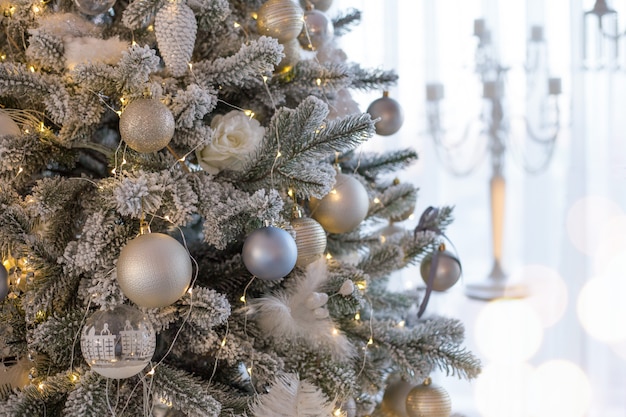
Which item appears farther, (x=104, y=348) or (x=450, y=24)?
(x=450, y=24)

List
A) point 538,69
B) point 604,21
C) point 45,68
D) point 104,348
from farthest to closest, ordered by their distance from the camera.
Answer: point 538,69
point 604,21
point 45,68
point 104,348

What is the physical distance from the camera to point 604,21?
1.45 meters

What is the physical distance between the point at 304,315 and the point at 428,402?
0.72 ft

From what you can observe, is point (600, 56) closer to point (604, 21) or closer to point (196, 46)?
point (604, 21)

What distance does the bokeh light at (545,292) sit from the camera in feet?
5.37

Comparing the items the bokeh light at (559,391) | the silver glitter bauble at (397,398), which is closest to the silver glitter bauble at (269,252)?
the silver glitter bauble at (397,398)

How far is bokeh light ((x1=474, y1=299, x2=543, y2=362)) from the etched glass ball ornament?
1286 millimetres

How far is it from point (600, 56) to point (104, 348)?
138 cm

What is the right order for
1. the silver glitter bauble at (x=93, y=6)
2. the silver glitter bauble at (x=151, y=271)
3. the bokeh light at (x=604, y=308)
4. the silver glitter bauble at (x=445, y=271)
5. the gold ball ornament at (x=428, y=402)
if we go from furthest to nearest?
the bokeh light at (x=604, y=308) < the silver glitter bauble at (x=445, y=271) < the gold ball ornament at (x=428, y=402) < the silver glitter bauble at (x=93, y=6) < the silver glitter bauble at (x=151, y=271)

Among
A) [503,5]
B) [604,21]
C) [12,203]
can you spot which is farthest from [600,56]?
[12,203]

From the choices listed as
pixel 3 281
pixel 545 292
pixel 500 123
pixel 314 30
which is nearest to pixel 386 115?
pixel 314 30

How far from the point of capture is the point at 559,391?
162 centimetres

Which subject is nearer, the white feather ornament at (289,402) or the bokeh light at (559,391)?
the white feather ornament at (289,402)

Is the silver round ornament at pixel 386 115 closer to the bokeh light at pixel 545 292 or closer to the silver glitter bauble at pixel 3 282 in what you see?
the silver glitter bauble at pixel 3 282
